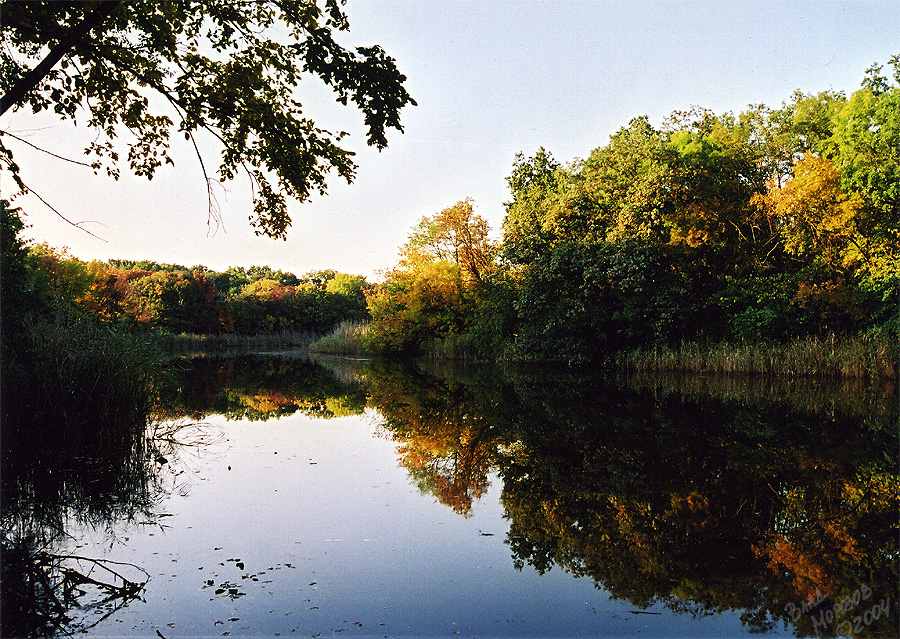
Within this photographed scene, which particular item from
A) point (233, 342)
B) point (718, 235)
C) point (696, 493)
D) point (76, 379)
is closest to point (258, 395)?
point (76, 379)

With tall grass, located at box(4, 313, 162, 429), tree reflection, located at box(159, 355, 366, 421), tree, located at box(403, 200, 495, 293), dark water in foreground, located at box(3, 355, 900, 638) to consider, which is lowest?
dark water in foreground, located at box(3, 355, 900, 638)

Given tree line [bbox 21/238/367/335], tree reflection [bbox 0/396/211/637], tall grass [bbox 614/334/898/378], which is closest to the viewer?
tree reflection [bbox 0/396/211/637]

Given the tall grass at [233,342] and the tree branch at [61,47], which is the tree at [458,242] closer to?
the tall grass at [233,342]

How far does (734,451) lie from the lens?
8969 millimetres

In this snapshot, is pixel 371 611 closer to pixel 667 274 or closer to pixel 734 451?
pixel 734 451

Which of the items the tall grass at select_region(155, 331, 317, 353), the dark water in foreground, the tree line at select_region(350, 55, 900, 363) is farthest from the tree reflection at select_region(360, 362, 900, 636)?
the tall grass at select_region(155, 331, 317, 353)

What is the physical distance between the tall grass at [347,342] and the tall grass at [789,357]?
69.9 ft

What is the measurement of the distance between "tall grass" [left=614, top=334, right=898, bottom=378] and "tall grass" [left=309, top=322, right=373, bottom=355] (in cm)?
2129

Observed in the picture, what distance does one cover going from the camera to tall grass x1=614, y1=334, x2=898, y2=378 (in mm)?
19047

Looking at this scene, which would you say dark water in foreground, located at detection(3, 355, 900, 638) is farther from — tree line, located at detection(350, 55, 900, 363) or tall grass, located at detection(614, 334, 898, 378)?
tree line, located at detection(350, 55, 900, 363)

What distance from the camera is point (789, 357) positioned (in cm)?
2041

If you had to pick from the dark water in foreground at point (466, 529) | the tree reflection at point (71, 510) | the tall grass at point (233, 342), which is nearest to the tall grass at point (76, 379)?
the tree reflection at point (71, 510)

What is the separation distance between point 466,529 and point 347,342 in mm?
38164

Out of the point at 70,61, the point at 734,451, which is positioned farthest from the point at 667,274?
the point at 70,61
